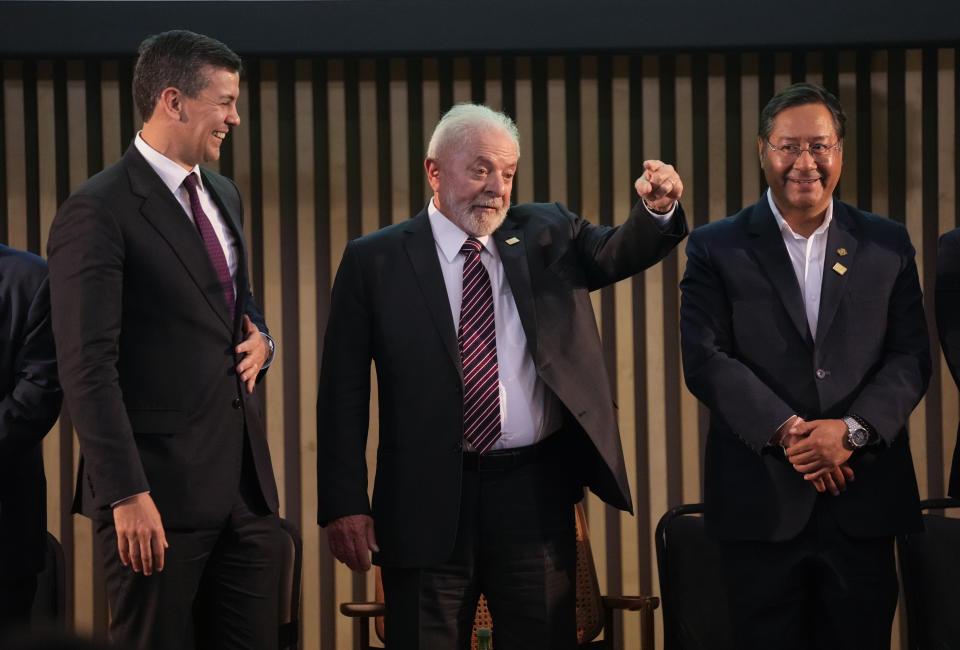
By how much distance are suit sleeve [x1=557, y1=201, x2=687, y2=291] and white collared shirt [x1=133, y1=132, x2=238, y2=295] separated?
31.6 inches

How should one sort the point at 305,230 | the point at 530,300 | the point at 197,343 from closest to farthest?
the point at 197,343, the point at 530,300, the point at 305,230

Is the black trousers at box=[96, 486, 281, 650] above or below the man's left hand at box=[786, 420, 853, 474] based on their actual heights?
below

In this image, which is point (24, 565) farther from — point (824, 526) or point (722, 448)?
point (824, 526)

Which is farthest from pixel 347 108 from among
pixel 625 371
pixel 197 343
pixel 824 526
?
pixel 824 526

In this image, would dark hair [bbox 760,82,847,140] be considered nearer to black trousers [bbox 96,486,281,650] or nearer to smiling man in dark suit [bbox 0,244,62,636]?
black trousers [bbox 96,486,281,650]

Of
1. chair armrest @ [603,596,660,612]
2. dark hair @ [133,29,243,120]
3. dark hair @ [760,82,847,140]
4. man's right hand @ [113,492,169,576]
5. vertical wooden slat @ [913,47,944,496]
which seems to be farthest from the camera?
vertical wooden slat @ [913,47,944,496]

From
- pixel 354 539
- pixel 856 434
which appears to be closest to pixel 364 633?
pixel 354 539

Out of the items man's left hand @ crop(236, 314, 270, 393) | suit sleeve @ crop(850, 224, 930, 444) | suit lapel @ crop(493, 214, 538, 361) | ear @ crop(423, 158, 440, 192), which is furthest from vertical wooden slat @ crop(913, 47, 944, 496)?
man's left hand @ crop(236, 314, 270, 393)

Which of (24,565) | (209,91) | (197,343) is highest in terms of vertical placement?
(209,91)

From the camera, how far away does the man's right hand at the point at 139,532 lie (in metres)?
2.19

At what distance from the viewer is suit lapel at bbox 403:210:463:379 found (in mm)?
2566

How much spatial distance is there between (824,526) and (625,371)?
1547 millimetres

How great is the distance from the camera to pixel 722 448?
273cm

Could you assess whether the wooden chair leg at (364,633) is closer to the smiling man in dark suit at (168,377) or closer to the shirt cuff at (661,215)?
the smiling man in dark suit at (168,377)
